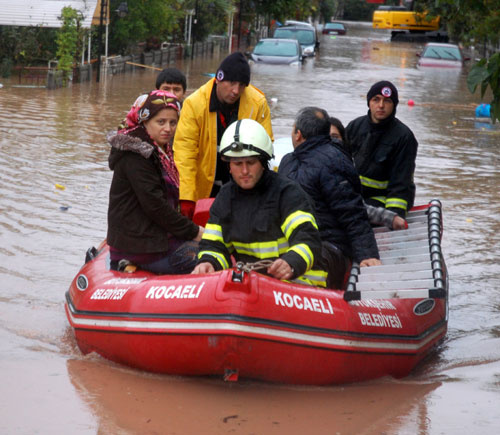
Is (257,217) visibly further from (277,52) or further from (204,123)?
(277,52)

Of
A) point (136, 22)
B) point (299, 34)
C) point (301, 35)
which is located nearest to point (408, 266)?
point (136, 22)

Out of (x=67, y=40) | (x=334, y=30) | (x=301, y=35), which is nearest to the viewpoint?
(x=67, y=40)

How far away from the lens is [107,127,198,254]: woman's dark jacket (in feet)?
18.2

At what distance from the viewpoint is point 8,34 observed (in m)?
24.4

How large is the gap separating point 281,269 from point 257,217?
14.6 inches

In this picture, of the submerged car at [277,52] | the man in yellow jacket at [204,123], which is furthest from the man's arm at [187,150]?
the submerged car at [277,52]

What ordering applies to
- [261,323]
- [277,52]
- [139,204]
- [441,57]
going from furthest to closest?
[441,57]
[277,52]
[139,204]
[261,323]

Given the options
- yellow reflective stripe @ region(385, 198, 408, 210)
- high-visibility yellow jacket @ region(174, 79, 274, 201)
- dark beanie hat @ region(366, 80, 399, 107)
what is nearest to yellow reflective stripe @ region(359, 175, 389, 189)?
yellow reflective stripe @ region(385, 198, 408, 210)

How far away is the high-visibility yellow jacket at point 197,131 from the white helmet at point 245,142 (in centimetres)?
178

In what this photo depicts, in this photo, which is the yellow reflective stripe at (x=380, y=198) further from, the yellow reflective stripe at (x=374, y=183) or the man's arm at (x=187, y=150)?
the man's arm at (x=187, y=150)

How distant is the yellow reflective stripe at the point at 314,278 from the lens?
17.9 feet

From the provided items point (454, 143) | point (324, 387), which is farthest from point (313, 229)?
point (454, 143)

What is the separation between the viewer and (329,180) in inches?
226

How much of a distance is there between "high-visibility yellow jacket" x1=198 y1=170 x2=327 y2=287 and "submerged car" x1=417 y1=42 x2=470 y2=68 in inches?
1234
